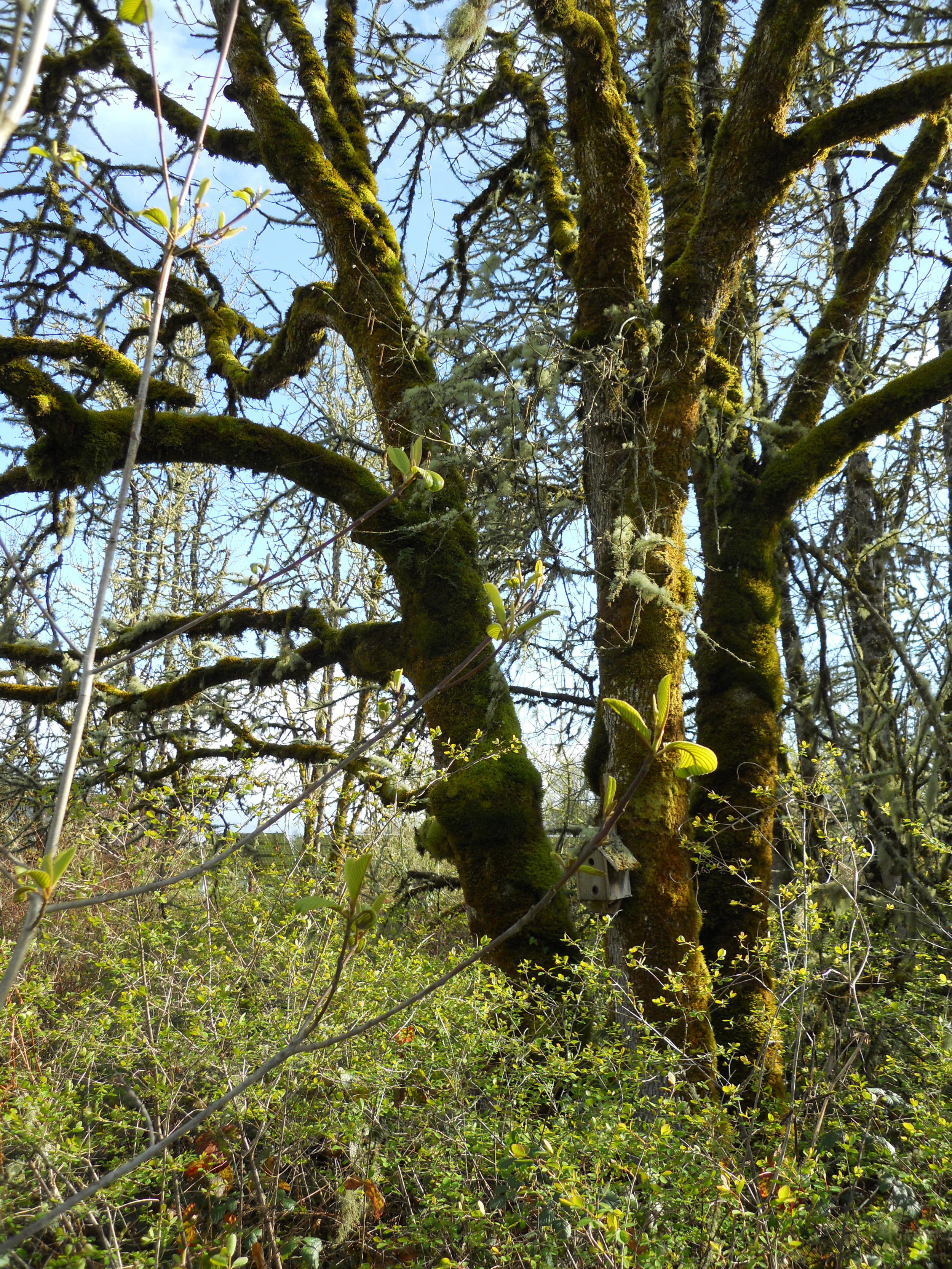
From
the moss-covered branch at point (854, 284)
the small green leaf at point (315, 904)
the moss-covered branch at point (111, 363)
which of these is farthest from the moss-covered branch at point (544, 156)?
the small green leaf at point (315, 904)

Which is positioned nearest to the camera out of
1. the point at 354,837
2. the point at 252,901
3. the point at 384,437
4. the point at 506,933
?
the point at 506,933

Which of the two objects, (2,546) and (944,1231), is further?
(944,1231)

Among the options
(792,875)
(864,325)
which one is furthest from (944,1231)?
(864,325)

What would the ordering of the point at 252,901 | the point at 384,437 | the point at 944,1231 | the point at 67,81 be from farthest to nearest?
1. the point at 67,81
2. the point at 384,437
3. the point at 252,901
4. the point at 944,1231

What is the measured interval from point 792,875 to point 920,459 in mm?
2639

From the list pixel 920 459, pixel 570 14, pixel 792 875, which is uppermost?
pixel 570 14

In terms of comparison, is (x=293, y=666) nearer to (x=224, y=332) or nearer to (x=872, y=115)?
(x=224, y=332)

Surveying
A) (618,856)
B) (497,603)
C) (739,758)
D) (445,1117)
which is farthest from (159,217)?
(739,758)

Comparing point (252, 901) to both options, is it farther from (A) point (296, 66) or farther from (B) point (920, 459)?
(A) point (296, 66)

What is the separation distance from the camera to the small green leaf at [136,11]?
1.09 m

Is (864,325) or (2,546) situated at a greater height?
(864,325)

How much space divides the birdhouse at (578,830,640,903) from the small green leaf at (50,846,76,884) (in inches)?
104

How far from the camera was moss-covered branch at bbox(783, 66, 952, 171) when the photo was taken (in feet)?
11.4

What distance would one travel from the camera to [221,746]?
5715 millimetres
